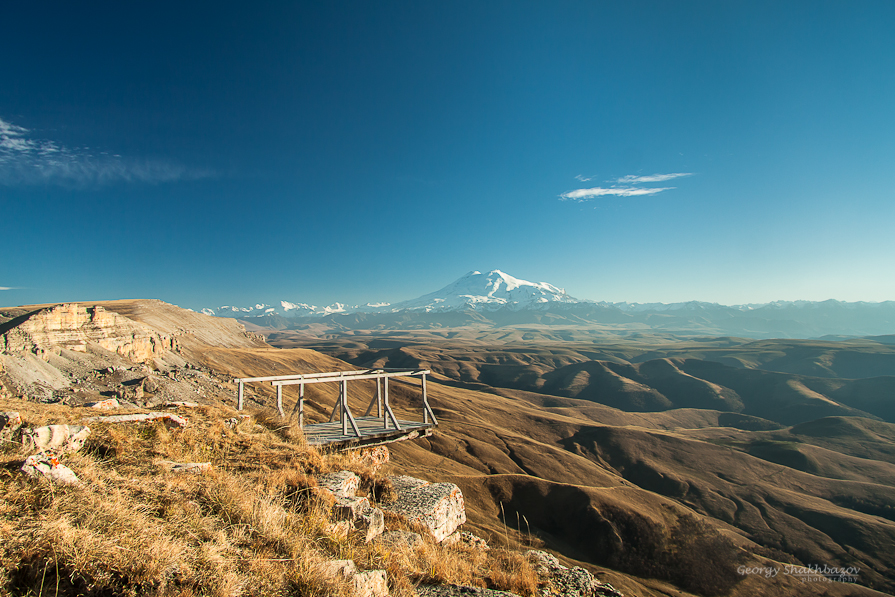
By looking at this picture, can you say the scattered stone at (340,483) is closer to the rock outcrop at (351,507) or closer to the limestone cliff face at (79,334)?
the rock outcrop at (351,507)

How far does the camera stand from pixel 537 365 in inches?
4904

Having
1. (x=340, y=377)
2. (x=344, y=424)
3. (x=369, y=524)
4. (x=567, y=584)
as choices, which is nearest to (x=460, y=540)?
(x=567, y=584)

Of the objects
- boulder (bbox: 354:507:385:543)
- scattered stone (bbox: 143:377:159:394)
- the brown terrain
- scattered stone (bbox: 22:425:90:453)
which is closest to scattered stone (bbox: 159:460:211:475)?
scattered stone (bbox: 22:425:90:453)

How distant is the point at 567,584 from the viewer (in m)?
6.21

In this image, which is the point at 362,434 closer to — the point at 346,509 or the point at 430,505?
the point at 430,505

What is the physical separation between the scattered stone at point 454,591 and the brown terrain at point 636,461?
19.7 feet

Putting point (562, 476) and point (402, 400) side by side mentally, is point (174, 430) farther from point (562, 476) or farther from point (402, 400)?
point (402, 400)

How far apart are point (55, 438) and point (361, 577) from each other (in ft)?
16.0

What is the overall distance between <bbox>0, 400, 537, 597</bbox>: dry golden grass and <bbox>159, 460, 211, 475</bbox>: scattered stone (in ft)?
0.43

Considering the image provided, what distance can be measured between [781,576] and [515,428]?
32122 millimetres

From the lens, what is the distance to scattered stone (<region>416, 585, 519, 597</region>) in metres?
4.49

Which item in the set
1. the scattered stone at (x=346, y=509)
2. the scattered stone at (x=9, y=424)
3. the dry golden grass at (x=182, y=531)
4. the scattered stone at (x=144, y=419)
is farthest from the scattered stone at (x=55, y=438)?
the scattered stone at (x=346, y=509)

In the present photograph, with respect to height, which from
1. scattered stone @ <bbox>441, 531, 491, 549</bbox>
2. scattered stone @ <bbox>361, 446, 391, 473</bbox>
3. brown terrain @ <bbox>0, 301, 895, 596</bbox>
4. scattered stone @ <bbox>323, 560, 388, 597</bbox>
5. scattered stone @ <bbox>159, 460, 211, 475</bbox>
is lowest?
brown terrain @ <bbox>0, 301, 895, 596</bbox>

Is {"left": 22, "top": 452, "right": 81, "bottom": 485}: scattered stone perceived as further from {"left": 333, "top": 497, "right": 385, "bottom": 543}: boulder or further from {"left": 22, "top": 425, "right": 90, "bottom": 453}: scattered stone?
{"left": 333, "top": 497, "right": 385, "bottom": 543}: boulder
